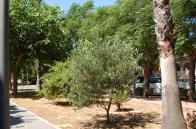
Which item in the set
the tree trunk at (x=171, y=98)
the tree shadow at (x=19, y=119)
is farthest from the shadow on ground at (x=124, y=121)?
the tree trunk at (x=171, y=98)

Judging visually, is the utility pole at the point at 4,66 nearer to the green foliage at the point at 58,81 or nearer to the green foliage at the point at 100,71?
the green foliage at the point at 100,71

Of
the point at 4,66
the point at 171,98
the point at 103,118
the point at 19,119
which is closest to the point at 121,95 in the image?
the point at 103,118

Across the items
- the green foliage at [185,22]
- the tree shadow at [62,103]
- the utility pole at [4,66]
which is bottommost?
the tree shadow at [62,103]

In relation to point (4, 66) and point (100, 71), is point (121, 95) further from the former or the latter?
point (4, 66)

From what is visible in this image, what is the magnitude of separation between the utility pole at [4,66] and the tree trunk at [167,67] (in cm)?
977

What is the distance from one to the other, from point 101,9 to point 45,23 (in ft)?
15.7

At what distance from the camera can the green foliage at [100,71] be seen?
671 inches

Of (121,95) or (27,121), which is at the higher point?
(121,95)

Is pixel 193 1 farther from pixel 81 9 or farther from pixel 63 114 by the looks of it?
pixel 81 9

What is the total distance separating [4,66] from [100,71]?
45.1 ft

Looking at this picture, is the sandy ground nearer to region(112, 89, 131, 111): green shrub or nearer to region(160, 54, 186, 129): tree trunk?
region(112, 89, 131, 111): green shrub

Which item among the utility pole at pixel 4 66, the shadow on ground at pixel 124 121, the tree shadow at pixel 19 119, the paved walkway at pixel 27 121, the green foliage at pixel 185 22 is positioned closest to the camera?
the utility pole at pixel 4 66

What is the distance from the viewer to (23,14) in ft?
115

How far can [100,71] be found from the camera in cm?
1703
